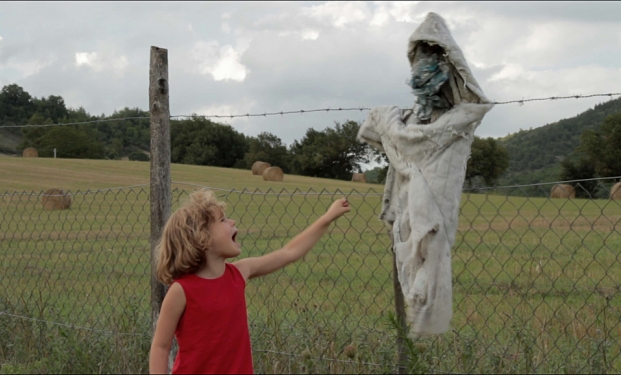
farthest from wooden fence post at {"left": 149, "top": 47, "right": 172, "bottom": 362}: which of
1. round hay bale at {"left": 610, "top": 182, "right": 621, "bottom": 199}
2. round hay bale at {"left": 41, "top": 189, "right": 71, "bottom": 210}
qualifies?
round hay bale at {"left": 41, "top": 189, "right": 71, "bottom": 210}

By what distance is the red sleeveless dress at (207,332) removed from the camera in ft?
9.39

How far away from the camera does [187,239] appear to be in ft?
9.36

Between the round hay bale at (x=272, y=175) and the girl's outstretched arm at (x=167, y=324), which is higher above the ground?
the girl's outstretched arm at (x=167, y=324)

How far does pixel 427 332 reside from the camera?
2754 millimetres

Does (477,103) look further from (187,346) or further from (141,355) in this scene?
(141,355)

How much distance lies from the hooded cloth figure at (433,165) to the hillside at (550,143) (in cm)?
2090

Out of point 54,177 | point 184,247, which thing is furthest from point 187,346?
point 54,177

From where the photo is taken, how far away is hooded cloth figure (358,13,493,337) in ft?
8.91

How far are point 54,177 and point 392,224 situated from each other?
2616 centimetres

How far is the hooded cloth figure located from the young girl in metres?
0.78

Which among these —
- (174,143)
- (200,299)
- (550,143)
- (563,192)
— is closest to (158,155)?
(200,299)

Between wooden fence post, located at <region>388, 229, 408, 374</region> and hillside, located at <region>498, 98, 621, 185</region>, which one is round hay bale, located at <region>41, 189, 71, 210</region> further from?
wooden fence post, located at <region>388, 229, 408, 374</region>

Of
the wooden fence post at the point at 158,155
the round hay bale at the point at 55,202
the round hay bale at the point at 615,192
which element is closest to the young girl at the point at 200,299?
the wooden fence post at the point at 158,155

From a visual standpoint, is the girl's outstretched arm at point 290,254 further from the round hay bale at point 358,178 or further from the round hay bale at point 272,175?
the round hay bale at point 358,178
